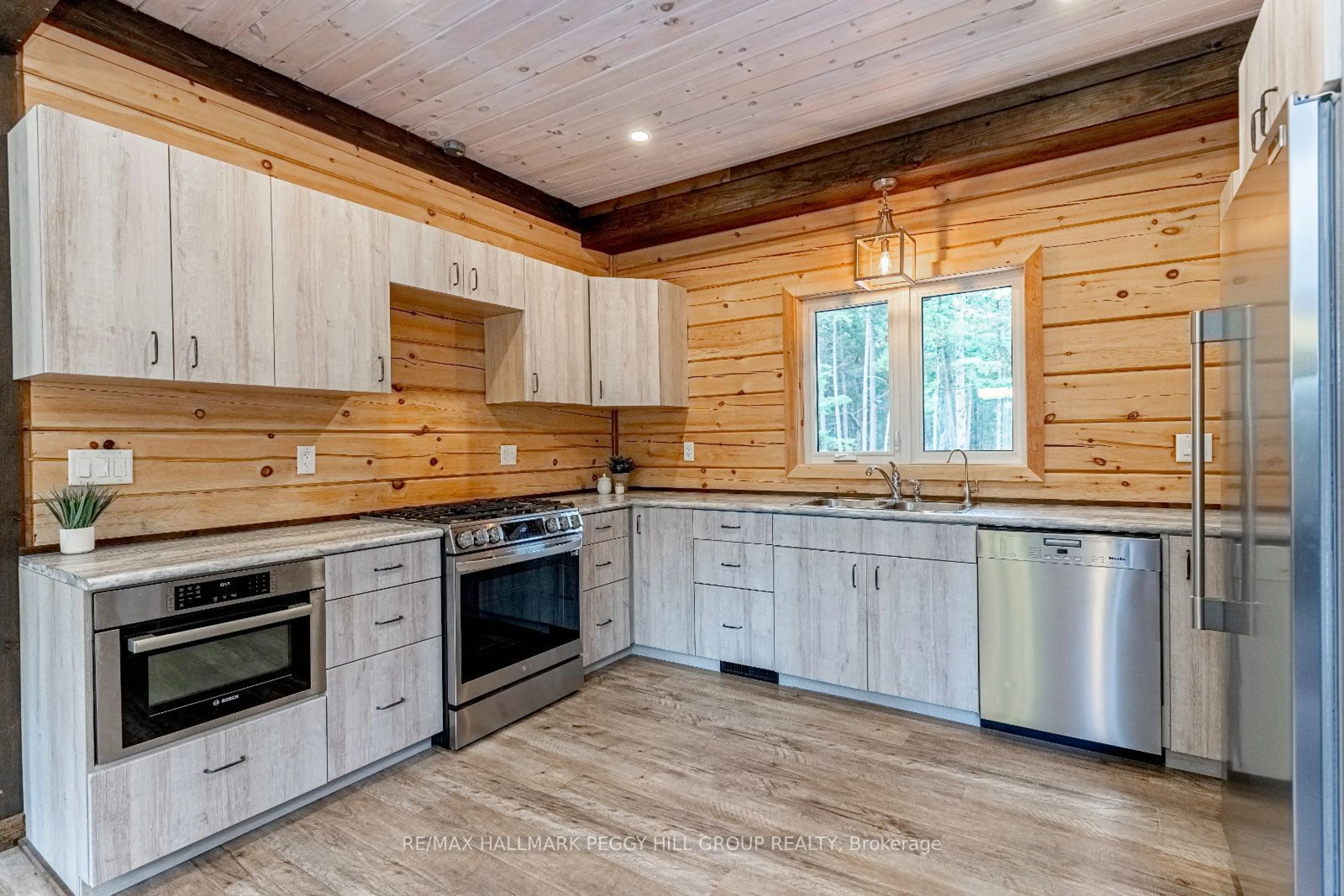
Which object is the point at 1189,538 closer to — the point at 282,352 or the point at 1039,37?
the point at 1039,37

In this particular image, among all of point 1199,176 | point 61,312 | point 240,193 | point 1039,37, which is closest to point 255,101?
point 240,193

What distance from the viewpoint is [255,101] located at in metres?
2.74

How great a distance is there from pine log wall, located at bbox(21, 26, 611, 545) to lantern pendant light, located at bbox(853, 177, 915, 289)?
198 cm

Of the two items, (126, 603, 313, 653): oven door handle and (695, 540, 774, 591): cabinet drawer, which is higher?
(126, 603, 313, 653): oven door handle

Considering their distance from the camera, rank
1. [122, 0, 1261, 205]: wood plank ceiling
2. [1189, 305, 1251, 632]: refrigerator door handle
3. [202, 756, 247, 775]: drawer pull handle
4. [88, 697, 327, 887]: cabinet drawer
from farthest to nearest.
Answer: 1. [122, 0, 1261, 205]: wood plank ceiling
2. [202, 756, 247, 775]: drawer pull handle
3. [88, 697, 327, 887]: cabinet drawer
4. [1189, 305, 1251, 632]: refrigerator door handle

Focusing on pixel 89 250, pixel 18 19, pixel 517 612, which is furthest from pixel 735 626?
pixel 18 19

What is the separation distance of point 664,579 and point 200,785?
7.54 feet

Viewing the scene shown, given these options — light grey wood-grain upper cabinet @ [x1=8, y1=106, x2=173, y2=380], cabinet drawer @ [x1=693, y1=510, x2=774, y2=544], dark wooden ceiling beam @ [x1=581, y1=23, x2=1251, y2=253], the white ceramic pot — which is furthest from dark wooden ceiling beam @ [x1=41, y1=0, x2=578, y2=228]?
cabinet drawer @ [x1=693, y1=510, x2=774, y2=544]

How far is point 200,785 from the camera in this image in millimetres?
2041

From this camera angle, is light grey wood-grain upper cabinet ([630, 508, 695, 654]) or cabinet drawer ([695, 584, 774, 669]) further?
light grey wood-grain upper cabinet ([630, 508, 695, 654])

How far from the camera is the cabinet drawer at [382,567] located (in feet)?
7.90

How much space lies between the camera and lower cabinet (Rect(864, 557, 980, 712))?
295 cm

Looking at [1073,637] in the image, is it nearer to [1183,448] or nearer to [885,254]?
[1183,448]

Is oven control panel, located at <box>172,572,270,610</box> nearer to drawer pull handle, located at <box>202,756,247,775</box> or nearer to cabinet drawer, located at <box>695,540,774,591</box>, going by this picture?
drawer pull handle, located at <box>202,756,247,775</box>
